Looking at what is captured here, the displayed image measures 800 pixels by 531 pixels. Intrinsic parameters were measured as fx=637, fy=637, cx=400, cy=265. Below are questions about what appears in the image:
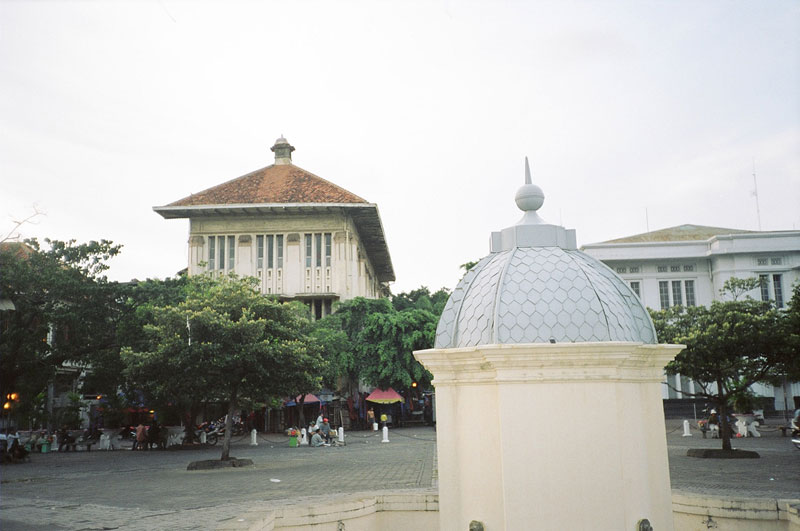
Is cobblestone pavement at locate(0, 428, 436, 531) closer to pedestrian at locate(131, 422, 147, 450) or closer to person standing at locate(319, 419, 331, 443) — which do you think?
person standing at locate(319, 419, 331, 443)

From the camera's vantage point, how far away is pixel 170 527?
289 inches

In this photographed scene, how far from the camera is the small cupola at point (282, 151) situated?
45.7m

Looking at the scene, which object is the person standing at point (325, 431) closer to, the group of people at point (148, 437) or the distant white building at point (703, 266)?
the group of people at point (148, 437)

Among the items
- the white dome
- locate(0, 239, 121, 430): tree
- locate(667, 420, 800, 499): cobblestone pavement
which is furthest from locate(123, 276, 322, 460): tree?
the white dome

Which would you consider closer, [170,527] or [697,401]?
[170,527]

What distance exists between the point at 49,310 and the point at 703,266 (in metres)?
38.5

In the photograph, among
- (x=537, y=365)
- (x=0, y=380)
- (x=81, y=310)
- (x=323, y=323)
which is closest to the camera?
(x=537, y=365)

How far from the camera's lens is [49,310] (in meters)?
21.4

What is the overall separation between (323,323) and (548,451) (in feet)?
104

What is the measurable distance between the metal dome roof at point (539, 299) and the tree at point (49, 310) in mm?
17829

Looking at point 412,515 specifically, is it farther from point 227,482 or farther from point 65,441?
point 65,441

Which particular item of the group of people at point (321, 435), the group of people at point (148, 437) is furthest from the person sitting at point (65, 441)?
the group of people at point (321, 435)

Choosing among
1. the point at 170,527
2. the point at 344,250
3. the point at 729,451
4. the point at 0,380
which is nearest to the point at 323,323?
the point at 344,250

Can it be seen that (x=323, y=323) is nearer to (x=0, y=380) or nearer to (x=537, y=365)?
(x=0, y=380)
